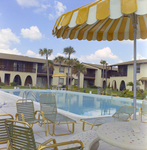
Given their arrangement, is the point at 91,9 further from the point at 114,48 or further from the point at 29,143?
the point at 114,48

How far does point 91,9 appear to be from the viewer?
6.84ft

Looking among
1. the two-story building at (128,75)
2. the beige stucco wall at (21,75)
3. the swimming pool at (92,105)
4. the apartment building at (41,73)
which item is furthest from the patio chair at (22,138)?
the beige stucco wall at (21,75)

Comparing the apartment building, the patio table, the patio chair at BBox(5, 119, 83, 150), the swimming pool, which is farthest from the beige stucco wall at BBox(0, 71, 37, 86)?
the patio table

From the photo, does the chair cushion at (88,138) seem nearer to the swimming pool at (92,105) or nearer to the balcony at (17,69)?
the swimming pool at (92,105)

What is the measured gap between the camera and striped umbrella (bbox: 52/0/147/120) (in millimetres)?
1850

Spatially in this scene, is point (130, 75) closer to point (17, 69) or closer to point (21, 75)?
point (21, 75)

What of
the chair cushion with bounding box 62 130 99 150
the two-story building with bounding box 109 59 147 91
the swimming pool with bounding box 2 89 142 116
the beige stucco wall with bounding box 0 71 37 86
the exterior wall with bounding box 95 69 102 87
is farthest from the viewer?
the exterior wall with bounding box 95 69 102 87

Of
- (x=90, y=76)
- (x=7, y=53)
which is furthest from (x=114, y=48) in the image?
(x=7, y=53)

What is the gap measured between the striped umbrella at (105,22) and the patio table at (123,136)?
27 centimetres

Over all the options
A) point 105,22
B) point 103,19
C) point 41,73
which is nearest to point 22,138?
point 103,19

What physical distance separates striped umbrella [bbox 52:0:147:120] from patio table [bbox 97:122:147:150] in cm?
27

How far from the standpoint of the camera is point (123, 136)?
2.20 meters

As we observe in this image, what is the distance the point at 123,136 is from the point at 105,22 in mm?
2482

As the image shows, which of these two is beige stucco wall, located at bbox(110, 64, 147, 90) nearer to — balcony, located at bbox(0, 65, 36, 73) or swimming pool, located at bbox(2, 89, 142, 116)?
swimming pool, located at bbox(2, 89, 142, 116)
